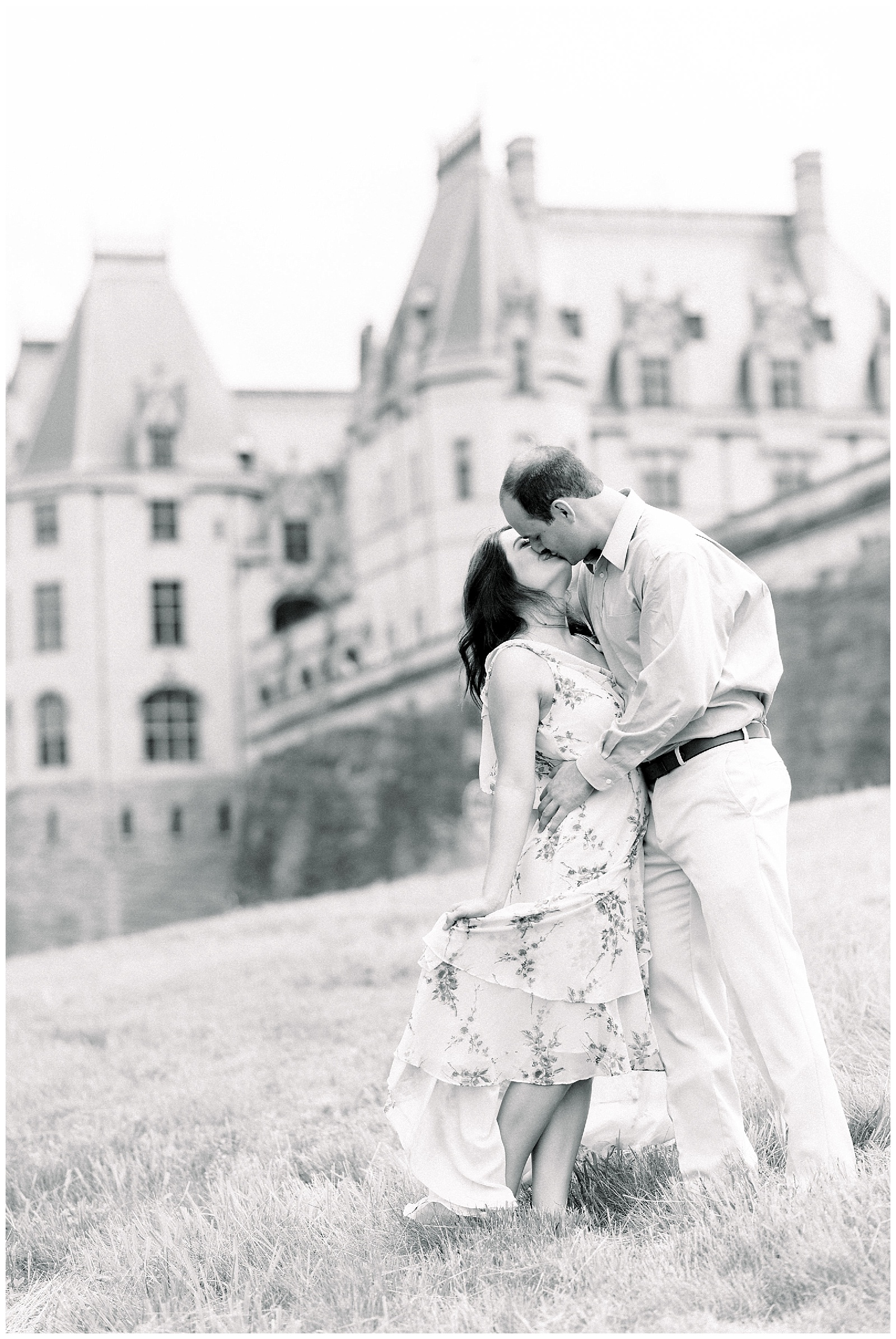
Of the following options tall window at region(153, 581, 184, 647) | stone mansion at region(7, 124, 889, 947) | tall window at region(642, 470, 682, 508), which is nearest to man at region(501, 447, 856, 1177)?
stone mansion at region(7, 124, 889, 947)

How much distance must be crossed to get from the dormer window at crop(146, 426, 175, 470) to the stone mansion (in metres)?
0.06

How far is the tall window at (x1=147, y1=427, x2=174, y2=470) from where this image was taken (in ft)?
136

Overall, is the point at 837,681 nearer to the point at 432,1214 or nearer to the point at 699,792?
the point at 699,792

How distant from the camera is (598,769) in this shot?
393 centimetres

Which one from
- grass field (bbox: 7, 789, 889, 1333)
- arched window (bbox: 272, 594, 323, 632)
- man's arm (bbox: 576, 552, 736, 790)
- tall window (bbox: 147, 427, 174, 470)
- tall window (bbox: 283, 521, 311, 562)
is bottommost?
grass field (bbox: 7, 789, 889, 1333)

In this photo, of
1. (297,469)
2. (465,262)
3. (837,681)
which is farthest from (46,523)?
(837,681)

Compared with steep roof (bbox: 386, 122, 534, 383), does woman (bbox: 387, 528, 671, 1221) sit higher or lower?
lower

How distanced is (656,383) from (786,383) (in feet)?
12.4

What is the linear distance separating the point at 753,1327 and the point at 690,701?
138 centimetres

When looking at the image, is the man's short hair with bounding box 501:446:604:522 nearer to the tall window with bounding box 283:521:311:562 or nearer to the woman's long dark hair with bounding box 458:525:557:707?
the woman's long dark hair with bounding box 458:525:557:707

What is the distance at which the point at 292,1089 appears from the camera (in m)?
6.14

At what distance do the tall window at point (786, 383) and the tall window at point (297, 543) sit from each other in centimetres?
1248

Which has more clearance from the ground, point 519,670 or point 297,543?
point 297,543

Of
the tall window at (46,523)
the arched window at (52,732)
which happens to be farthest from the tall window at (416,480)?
the arched window at (52,732)
